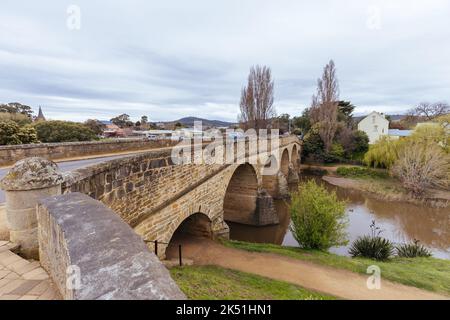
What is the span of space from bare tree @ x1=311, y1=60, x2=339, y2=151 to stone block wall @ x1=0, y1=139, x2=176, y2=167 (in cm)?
2292

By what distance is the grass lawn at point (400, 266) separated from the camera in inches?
291

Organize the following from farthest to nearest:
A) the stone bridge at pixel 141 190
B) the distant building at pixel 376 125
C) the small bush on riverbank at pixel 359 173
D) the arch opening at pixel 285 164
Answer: the distant building at pixel 376 125 < the small bush on riverbank at pixel 359 173 < the arch opening at pixel 285 164 < the stone bridge at pixel 141 190

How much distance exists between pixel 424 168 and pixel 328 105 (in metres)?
12.8

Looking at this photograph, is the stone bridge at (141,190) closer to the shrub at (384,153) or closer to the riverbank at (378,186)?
the riverbank at (378,186)

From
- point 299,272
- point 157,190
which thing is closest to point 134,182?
point 157,190

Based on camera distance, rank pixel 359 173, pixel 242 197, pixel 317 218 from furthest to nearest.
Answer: pixel 359 173 → pixel 242 197 → pixel 317 218

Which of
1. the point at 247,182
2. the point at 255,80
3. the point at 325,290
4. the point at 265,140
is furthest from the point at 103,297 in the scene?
the point at 255,80

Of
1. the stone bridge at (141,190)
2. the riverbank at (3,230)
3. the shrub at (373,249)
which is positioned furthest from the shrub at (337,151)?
the riverbank at (3,230)

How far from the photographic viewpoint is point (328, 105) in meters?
29.2

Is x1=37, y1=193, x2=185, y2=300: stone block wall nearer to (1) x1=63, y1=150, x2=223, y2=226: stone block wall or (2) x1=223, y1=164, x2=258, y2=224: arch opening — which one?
(1) x1=63, y1=150, x2=223, y2=226: stone block wall

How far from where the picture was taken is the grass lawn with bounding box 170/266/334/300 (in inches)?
202

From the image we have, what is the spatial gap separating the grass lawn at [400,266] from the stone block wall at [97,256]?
7.88 m

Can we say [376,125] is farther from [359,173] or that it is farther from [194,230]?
[194,230]

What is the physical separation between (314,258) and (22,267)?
8350 millimetres
